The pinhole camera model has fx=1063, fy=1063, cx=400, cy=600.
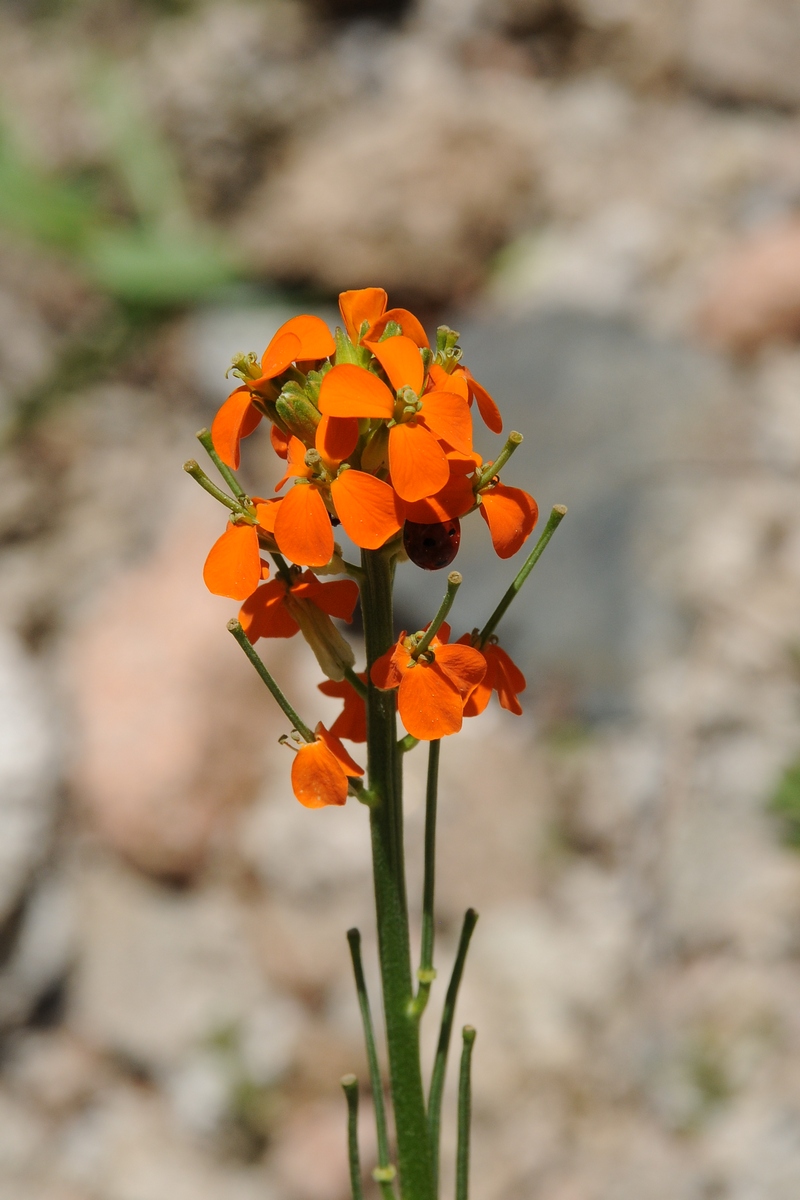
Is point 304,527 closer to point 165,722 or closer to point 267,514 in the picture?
point 267,514

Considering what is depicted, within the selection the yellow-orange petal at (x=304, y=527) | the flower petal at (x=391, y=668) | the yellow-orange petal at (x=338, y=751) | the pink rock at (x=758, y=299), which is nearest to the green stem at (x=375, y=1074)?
the yellow-orange petal at (x=338, y=751)

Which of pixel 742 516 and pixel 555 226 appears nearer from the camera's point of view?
pixel 742 516

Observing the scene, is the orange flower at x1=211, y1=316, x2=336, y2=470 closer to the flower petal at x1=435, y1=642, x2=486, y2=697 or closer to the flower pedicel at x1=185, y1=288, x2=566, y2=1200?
the flower pedicel at x1=185, y1=288, x2=566, y2=1200

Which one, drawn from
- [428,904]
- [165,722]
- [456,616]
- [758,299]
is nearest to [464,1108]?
[428,904]

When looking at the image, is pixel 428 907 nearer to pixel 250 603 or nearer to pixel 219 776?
pixel 250 603

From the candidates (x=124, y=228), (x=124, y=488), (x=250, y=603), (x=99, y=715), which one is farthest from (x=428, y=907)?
(x=124, y=228)

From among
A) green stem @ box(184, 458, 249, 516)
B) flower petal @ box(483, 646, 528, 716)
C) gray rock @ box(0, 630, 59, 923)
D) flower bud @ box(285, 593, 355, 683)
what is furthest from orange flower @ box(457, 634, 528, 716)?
gray rock @ box(0, 630, 59, 923)
